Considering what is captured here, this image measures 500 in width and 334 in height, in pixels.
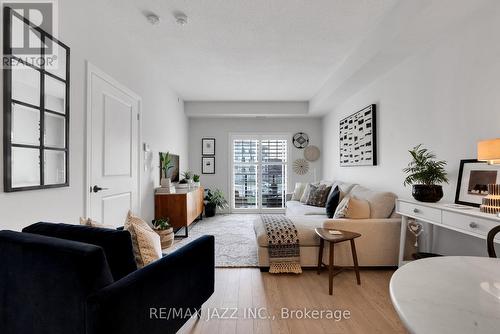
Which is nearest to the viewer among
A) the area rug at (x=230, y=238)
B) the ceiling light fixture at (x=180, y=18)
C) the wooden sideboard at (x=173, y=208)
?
the ceiling light fixture at (x=180, y=18)

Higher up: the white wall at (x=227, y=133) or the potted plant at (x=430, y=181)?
the white wall at (x=227, y=133)

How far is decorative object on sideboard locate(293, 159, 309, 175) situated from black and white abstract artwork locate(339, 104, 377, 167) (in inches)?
55.0

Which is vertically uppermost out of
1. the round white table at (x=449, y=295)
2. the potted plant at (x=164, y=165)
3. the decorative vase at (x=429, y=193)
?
the potted plant at (x=164, y=165)

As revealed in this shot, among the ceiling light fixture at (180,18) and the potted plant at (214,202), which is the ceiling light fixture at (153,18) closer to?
the ceiling light fixture at (180,18)

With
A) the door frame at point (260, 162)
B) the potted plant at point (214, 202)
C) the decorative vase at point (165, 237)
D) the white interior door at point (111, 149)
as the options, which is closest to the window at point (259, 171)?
the door frame at point (260, 162)

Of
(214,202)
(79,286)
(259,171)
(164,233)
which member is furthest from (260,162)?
(79,286)

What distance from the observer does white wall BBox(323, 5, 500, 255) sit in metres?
1.88

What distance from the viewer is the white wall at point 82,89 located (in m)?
1.66

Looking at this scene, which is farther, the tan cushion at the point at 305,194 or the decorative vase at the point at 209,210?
the decorative vase at the point at 209,210

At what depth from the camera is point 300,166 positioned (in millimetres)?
6047

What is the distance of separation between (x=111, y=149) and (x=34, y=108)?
969mm

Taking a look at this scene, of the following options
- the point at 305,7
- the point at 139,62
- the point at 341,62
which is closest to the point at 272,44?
the point at 305,7

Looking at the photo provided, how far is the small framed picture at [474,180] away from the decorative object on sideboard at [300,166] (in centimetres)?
398

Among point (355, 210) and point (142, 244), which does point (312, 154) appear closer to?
point (355, 210)
